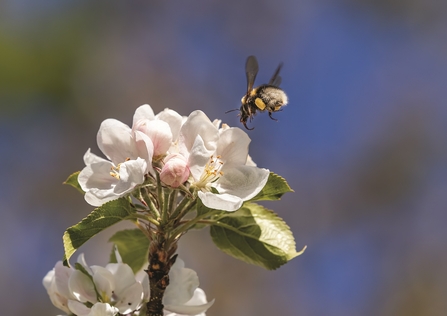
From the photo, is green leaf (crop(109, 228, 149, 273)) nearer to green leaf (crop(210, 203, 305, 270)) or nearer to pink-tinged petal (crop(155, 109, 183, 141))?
green leaf (crop(210, 203, 305, 270))

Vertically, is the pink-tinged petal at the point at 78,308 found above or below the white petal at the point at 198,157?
below

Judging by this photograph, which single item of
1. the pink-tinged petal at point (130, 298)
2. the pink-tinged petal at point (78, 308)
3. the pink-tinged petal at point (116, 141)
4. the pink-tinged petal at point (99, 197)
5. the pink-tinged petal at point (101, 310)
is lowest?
the pink-tinged petal at point (78, 308)

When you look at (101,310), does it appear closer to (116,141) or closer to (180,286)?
(180,286)

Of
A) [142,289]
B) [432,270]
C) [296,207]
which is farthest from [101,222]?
[432,270]

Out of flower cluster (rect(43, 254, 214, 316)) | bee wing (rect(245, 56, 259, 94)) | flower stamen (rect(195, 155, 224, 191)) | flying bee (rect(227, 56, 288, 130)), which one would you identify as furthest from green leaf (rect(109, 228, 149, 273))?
bee wing (rect(245, 56, 259, 94))

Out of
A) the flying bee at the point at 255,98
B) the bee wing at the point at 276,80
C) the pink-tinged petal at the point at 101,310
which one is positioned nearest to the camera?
the pink-tinged petal at the point at 101,310

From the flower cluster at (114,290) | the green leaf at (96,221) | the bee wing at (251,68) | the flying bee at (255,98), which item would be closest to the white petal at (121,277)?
the flower cluster at (114,290)

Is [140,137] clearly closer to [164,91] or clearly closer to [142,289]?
[142,289]

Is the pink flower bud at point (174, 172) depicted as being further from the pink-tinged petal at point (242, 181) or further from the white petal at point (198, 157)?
the pink-tinged petal at point (242, 181)
